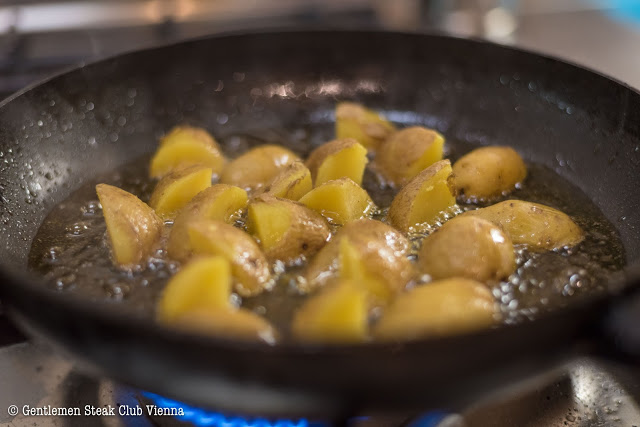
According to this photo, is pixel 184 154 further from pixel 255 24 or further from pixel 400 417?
pixel 255 24

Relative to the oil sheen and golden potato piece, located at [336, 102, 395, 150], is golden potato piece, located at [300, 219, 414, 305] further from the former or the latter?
golden potato piece, located at [336, 102, 395, 150]

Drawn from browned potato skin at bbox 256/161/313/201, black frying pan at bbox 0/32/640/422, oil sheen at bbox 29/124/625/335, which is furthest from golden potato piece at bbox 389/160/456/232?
black frying pan at bbox 0/32/640/422

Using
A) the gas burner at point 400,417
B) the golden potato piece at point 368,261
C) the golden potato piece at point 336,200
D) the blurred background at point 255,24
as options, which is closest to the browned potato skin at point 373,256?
the golden potato piece at point 368,261

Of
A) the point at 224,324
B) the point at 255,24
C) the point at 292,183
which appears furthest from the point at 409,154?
the point at 255,24

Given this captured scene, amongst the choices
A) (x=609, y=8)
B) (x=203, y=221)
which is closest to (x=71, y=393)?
(x=203, y=221)

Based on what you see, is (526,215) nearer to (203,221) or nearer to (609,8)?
(203,221)
